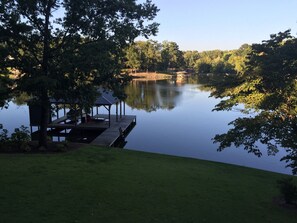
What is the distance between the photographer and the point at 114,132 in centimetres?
2564

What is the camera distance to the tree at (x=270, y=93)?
817cm

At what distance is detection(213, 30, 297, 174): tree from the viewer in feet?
26.8

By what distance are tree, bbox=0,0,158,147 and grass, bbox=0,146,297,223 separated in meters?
3.44

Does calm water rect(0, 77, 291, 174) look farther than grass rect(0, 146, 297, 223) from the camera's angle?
Yes

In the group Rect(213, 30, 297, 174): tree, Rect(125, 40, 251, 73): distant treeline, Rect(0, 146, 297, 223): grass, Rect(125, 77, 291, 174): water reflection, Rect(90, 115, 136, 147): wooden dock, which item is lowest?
Rect(125, 77, 291, 174): water reflection

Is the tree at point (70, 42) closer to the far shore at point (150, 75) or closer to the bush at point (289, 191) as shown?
the bush at point (289, 191)

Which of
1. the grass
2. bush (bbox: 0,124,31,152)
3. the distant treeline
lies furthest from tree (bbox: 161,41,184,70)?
the grass

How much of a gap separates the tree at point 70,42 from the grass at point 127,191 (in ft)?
11.3

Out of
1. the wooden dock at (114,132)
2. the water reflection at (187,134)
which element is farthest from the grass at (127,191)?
the wooden dock at (114,132)

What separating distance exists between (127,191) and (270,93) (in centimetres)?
513

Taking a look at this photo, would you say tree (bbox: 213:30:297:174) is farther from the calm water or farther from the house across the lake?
the house across the lake

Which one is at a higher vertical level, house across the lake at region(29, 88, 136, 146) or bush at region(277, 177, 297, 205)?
bush at region(277, 177, 297, 205)

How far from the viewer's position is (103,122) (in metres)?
29.2

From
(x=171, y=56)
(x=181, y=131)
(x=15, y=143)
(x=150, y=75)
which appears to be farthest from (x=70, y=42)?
(x=171, y=56)
